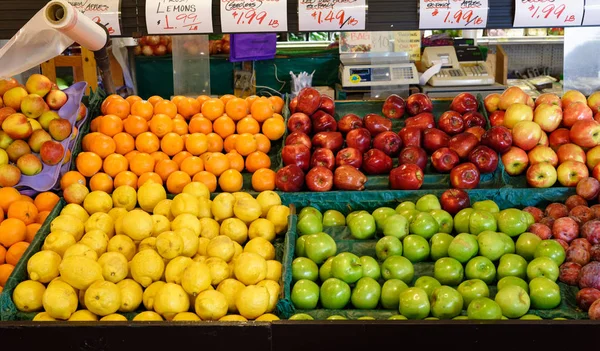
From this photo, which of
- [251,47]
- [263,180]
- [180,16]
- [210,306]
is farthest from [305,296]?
[251,47]

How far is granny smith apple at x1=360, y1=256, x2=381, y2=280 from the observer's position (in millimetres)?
2410

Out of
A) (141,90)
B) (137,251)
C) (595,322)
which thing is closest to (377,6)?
(137,251)

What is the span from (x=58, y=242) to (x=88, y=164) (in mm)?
613

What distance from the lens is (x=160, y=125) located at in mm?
3211

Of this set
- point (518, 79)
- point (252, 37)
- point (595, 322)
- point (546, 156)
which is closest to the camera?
point (595, 322)

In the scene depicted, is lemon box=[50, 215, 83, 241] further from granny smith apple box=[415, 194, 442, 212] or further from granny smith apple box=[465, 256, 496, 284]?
granny smith apple box=[465, 256, 496, 284]

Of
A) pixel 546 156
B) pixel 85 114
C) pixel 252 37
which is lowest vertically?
pixel 546 156

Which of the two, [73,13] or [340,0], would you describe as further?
[340,0]

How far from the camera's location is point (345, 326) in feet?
6.21

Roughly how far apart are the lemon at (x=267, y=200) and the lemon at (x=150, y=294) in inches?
26.6

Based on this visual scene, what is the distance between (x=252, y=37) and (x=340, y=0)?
3003 millimetres

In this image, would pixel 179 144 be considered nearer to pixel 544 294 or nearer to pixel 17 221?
pixel 17 221

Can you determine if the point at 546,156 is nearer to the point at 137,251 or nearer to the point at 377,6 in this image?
the point at 377,6

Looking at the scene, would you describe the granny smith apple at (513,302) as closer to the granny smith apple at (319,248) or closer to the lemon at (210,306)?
the granny smith apple at (319,248)
